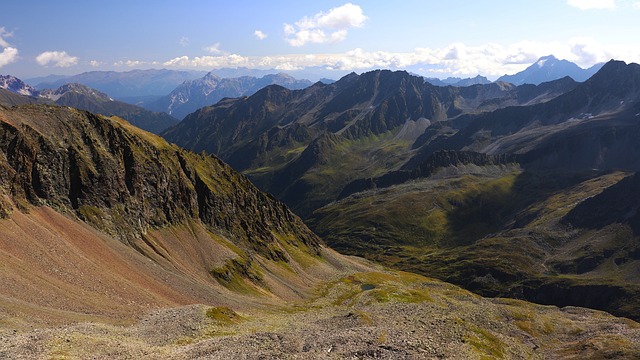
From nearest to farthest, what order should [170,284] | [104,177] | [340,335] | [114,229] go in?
1. [340,335]
2. [170,284]
3. [114,229]
4. [104,177]

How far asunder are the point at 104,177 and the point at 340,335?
270 ft

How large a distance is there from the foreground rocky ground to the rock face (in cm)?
4288

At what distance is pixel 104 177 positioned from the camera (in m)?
124

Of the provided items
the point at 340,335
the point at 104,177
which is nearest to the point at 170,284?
the point at 104,177

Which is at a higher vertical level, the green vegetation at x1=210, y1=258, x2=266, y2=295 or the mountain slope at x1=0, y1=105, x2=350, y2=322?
the mountain slope at x1=0, y1=105, x2=350, y2=322

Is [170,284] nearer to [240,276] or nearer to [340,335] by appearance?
[240,276]

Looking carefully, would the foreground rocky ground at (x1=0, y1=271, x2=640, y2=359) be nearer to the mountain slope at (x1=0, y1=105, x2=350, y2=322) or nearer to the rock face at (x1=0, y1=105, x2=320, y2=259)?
the mountain slope at (x1=0, y1=105, x2=350, y2=322)

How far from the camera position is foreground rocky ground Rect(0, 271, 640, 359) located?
190ft

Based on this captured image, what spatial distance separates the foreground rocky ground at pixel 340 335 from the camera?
57.8 metres

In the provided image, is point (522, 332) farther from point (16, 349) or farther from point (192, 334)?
point (16, 349)

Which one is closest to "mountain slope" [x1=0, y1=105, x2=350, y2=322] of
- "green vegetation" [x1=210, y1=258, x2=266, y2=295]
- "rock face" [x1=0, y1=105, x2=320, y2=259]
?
"rock face" [x1=0, y1=105, x2=320, y2=259]

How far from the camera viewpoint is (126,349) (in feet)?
188

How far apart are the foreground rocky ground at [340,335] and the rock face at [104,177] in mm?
42875

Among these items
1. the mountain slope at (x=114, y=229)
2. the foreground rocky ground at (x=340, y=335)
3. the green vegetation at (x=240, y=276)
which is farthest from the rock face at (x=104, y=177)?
the foreground rocky ground at (x=340, y=335)
